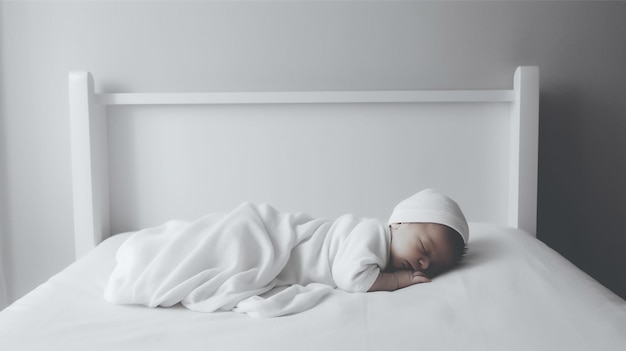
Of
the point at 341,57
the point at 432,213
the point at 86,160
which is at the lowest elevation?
the point at 432,213

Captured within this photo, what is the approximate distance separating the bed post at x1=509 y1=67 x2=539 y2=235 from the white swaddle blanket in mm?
577

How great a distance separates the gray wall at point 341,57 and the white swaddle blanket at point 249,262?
0.60 meters

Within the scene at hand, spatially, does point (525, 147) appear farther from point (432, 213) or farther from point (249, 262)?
point (249, 262)

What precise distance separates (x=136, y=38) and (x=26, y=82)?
384mm

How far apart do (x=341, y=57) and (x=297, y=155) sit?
1.10 feet

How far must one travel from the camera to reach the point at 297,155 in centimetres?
175

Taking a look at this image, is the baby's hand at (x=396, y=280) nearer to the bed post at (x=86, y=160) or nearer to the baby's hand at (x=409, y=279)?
the baby's hand at (x=409, y=279)

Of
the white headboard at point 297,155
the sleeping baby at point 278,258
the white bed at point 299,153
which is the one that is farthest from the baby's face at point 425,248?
the white headboard at point 297,155

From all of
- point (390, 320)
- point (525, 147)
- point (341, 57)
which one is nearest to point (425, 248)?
point (390, 320)

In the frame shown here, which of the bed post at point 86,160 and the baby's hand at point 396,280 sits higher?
the bed post at point 86,160

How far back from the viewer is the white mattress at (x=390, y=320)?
3.13 ft

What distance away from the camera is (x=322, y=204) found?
1.76 m

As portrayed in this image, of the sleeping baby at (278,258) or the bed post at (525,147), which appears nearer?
the sleeping baby at (278,258)

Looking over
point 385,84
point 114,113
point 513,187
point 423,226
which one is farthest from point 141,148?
point 513,187
